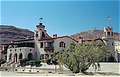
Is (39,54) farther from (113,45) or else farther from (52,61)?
(113,45)

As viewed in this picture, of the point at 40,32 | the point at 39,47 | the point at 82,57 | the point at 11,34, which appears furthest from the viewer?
the point at 11,34

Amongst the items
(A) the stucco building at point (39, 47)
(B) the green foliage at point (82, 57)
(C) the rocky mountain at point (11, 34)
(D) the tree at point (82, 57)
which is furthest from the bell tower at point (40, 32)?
(C) the rocky mountain at point (11, 34)

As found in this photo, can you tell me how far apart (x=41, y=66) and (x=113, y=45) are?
15.4 meters

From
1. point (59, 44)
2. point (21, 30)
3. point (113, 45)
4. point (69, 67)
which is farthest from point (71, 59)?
point (21, 30)

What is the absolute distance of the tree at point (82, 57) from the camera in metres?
32.5

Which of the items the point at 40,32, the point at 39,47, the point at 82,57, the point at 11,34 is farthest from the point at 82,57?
the point at 11,34

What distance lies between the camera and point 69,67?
34156 mm

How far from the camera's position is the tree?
32.5m

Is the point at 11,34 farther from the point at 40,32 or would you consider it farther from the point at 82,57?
the point at 82,57

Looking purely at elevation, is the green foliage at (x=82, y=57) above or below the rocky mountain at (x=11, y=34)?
below

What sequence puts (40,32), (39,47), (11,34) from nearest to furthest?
(39,47) < (40,32) < (11,34)

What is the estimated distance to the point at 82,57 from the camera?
32750mm

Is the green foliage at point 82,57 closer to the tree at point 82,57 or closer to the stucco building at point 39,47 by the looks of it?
the tree at point 82,57

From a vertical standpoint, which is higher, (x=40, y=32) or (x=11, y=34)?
(x=11, y=34)
